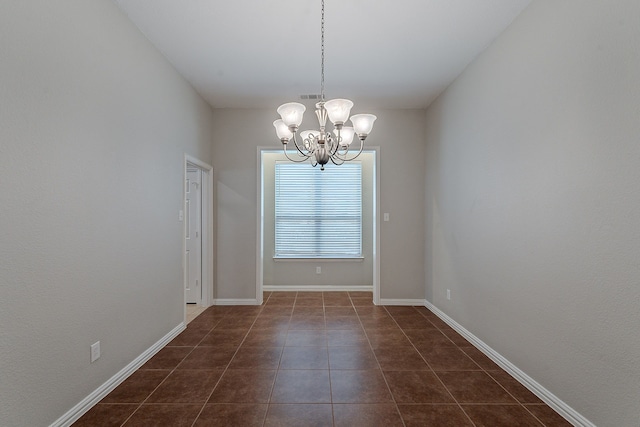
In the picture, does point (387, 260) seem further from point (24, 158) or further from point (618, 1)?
point (24, 158)

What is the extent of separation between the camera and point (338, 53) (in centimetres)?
287

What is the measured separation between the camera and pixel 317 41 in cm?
267

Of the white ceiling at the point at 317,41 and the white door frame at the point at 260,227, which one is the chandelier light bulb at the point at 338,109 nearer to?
the white ceiling at the point at 317,41

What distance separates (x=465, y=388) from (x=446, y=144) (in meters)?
2.59

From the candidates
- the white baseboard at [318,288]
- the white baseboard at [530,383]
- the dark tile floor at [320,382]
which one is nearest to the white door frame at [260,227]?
the dark tile floor at [320,382]

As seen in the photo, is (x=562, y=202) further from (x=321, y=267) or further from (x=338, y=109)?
(x=321, y=267)

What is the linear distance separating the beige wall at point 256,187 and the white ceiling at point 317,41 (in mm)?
596

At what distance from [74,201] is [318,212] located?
383 centimetres

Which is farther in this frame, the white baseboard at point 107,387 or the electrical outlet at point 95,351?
the electrical outlet at point 95,351

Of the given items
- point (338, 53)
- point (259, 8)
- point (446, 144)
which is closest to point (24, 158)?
point (259, 8)

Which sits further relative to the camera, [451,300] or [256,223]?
[256,223]

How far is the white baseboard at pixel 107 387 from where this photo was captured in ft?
5.90

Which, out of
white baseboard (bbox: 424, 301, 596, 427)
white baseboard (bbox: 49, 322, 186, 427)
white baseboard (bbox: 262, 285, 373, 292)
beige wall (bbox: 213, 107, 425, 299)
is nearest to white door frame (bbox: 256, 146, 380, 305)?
beige wall (bbox: 213, 107, 425, 299)

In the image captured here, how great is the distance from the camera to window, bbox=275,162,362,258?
536cm
